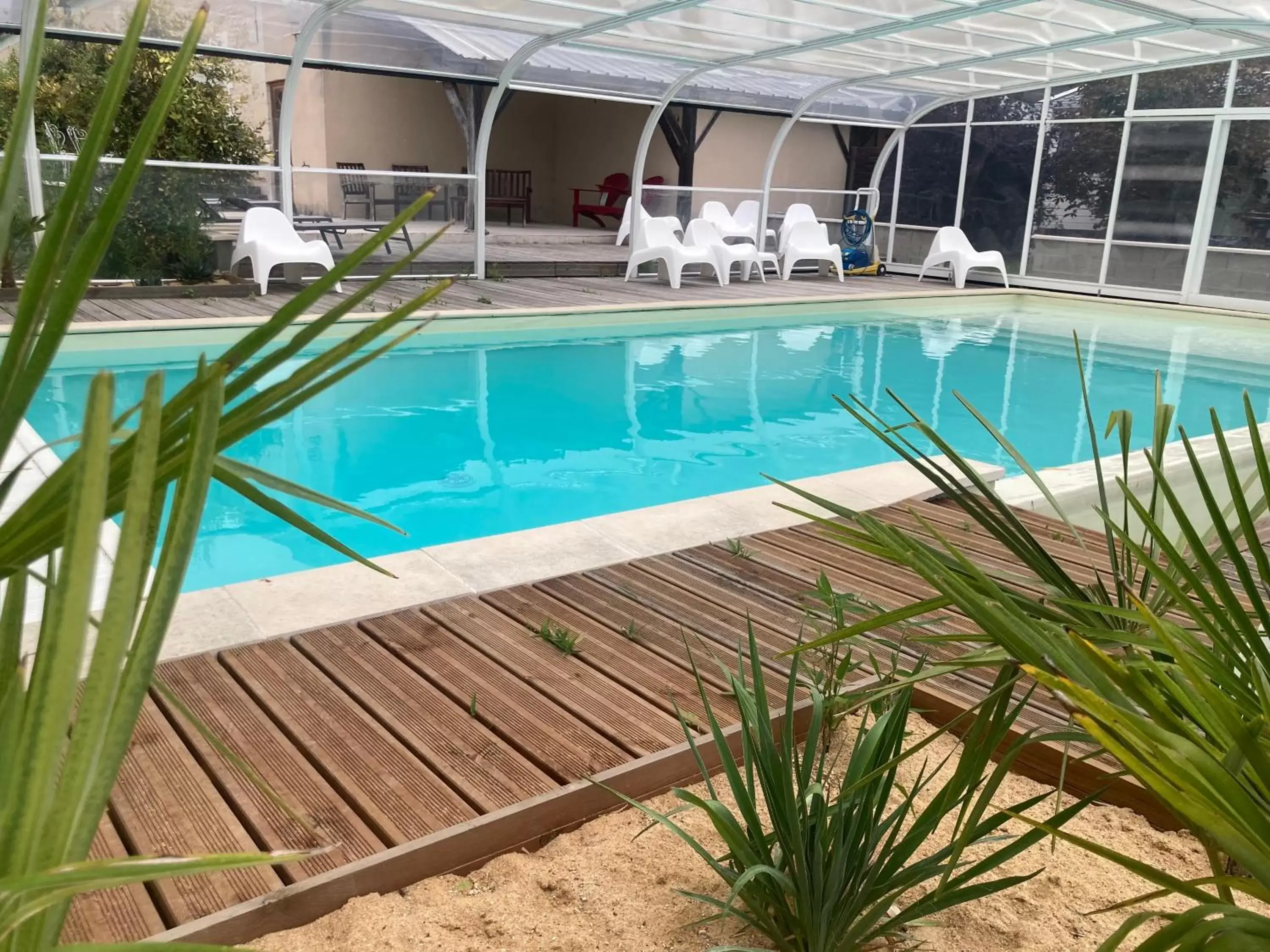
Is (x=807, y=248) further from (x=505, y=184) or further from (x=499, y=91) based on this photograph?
(x=505, y=184)

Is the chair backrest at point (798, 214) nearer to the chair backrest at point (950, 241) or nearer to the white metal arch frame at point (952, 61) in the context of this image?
the white metal arch frame at point (952, 61)

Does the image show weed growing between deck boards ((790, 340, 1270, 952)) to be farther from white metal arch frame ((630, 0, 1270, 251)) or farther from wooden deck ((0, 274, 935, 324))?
white metal arch frame ((630, 0, 1270, 251))

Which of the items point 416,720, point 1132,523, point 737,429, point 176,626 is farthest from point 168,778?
point 737,429

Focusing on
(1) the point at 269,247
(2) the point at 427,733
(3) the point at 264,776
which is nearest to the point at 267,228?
(1) the point at 269,247

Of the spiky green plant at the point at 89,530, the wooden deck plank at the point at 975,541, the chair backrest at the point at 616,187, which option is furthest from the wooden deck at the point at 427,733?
the chair backrest at the point at 616,187

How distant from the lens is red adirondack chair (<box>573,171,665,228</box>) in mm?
17250

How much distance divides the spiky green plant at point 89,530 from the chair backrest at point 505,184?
1852cm

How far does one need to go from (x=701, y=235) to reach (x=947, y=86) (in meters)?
4.40

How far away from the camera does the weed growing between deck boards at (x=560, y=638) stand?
8.64 feet

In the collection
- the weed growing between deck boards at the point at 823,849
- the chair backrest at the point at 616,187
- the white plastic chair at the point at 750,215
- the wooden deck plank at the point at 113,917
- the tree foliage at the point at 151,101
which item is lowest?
the wooden deck plank at the point at 113,917

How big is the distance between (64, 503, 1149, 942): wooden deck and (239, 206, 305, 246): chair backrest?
23.9 ft

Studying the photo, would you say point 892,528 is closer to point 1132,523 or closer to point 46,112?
point 1132,523

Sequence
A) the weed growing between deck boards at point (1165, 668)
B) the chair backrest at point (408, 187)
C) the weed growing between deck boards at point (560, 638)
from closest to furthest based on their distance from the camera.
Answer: the weed growing between deck boards at point (1165, 668) → the weed growing between deck boards at point (560, 638) → the chair backrest at point (408, 187)

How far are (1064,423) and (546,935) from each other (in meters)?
6.99
